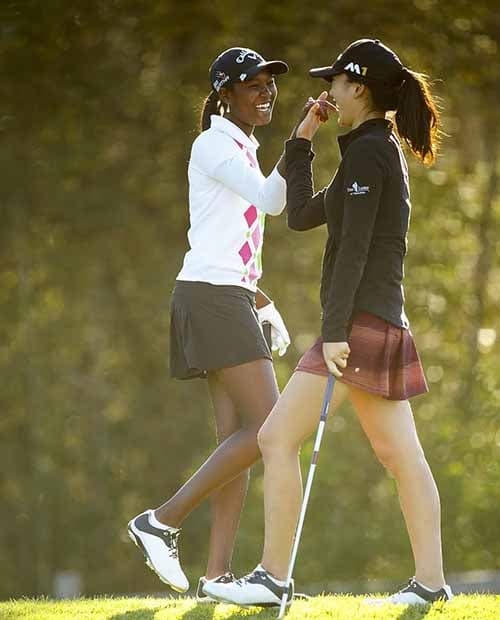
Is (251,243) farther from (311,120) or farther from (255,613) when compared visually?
(255,613)

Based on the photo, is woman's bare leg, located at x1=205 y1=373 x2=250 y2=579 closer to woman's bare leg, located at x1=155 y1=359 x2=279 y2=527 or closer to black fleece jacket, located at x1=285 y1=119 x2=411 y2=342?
woman's bare leg, located at x1=155 y1=359 x2=279 y2=527

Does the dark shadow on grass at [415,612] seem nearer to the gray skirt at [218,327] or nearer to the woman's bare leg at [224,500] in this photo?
the woman's bare leg at [224,500]

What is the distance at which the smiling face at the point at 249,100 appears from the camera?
4820 millimetres

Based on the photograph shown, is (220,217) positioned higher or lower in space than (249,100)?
lower

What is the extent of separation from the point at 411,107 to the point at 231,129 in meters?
0.82

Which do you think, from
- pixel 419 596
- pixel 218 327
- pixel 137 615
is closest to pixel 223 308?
pixel 218 327

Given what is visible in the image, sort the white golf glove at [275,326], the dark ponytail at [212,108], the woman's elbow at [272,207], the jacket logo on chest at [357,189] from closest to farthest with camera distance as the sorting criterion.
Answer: the jacket logo on chest at [357,189]
the woman's elbow at [272,207]
the dark ponytail at [212,108]
the white golf glove at [275,326]

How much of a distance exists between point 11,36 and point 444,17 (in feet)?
10.1

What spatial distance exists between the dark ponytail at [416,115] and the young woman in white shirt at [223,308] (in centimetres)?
64

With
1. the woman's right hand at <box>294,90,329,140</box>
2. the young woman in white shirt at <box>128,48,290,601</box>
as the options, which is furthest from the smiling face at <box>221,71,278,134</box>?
the woman's right hand at <box>294,90,329,140</box>

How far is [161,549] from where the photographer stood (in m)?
4.69

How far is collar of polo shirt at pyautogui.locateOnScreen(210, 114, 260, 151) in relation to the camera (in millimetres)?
4793

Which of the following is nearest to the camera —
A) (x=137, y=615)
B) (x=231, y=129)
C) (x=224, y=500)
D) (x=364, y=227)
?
(x=364, y=227)

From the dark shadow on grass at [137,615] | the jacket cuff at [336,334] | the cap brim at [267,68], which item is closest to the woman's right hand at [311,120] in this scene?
the cap brim at [267,68]
